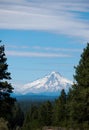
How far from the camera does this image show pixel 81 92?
1986 inches

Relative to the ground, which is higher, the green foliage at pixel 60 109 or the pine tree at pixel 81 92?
the green foliage at pixel 60 109

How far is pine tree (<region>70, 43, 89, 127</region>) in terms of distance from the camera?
1998 inches

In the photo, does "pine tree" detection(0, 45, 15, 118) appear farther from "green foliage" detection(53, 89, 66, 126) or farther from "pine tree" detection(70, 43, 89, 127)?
"green foliage" detection(53, 89, 66, 126)

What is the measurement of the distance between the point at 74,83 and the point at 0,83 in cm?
852

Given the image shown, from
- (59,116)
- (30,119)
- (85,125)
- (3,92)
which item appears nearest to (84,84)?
(85,125)

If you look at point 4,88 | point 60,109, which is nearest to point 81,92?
point 4,88

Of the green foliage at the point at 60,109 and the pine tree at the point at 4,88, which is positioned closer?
the pine tree at the point at 4,88

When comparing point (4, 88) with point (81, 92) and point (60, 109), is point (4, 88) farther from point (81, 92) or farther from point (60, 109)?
point (60, 109)

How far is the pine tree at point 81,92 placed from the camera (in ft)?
167

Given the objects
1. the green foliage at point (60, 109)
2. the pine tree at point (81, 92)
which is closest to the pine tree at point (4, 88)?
the pine tree at point (81, 92)

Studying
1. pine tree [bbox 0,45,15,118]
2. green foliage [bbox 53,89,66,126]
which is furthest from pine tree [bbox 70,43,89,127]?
green foliage [bbox 53,89,66,126]

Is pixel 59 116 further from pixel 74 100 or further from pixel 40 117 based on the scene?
pixel 74 100

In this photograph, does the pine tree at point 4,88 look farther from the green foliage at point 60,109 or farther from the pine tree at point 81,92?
the green foliage at point 60,109

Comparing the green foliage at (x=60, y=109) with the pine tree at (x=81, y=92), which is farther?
the green foliage at (x=60, y=109)
